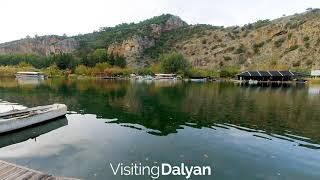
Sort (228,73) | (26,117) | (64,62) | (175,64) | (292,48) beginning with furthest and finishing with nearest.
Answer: (64,62), (292,48), (175,64), (228,73), (26,117)

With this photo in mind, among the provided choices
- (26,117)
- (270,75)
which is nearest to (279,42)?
(270,75)

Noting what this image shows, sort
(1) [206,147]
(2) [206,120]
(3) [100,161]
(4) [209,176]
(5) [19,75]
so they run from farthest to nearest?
1. (5) [19,75]
2. (2) [206,120]
3. (1) [206,147]
4. (3) [100,161]
5. (4) [209,176]

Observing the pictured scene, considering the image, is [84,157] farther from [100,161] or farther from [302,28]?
[302,28]

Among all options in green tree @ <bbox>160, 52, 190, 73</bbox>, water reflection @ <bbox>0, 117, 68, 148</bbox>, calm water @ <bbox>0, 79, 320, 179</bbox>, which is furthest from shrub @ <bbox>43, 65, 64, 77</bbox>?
water reflection @ <bbox>0, 117, 68, 148</bbox>

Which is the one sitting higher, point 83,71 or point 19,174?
point 83,71

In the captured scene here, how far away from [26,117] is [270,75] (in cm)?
13031

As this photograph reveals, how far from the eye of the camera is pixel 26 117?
1270 inches

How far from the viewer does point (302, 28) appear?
19488cm

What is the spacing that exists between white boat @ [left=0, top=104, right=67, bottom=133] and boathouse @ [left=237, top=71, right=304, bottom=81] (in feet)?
398

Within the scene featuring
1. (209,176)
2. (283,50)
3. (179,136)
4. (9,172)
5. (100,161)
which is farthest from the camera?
(283,50)

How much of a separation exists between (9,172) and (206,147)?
16332 millimetres

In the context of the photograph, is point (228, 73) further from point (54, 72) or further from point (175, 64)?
point (54, 72)

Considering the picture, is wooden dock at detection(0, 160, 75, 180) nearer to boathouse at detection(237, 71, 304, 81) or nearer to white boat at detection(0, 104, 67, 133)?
white boat at detection(0, 104, 67, 133)

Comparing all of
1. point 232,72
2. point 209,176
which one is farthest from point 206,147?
point 232,72
